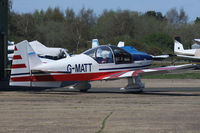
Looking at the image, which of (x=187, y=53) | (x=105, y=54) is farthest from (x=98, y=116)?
(x=187, y=53)

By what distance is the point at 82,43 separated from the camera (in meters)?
66.9

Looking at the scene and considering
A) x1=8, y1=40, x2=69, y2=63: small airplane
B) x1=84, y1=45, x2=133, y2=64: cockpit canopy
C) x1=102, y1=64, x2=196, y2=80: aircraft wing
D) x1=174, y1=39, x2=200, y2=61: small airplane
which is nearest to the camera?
x1=102, y1=64, x2=196, y2=80: aircraft wing

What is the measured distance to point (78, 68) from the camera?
14086mm

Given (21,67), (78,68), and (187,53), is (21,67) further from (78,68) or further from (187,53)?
(187,53)

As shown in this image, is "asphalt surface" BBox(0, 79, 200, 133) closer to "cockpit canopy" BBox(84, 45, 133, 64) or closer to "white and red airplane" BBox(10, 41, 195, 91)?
"white and red airplane" BBox(10, 41, 195, 91)

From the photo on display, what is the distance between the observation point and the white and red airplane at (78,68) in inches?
536

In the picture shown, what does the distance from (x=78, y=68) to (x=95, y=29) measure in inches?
2143

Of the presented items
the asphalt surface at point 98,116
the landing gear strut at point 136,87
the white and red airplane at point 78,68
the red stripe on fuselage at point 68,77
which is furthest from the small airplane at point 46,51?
the asphalt surface at point 98,116

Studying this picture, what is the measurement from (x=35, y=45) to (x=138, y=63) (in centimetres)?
1830

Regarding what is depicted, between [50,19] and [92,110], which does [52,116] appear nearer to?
[92,110]

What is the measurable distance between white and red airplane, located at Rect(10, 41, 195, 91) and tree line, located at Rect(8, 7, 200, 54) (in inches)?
1789

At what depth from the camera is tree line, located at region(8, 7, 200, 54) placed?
63969 mm

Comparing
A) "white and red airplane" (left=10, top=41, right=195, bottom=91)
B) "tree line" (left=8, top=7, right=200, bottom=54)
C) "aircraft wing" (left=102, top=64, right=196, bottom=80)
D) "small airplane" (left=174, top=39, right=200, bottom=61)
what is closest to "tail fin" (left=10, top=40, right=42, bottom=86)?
"white and red airplane" (left=10, top=41, right=195, bottom=91)

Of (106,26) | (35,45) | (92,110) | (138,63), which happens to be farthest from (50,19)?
(92,110)
